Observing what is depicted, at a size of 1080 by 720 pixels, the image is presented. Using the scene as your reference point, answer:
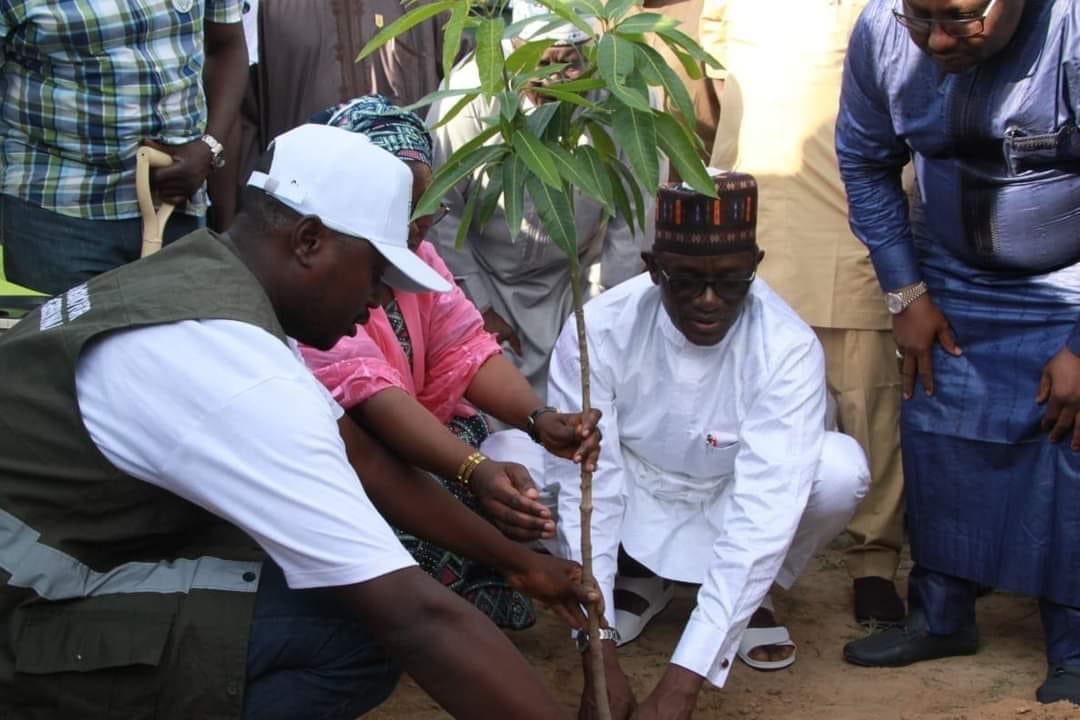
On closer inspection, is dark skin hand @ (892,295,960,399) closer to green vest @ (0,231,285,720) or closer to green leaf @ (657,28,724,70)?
green leaf @ (657,28,724,70)

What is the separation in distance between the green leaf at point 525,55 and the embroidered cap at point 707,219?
1.07 meters

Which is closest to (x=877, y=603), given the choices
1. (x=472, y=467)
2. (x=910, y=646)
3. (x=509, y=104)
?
(x=910, y=646)

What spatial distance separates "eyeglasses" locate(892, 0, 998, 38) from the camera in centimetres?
304

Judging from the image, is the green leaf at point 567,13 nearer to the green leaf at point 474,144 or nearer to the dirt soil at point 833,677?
the green leaf at point 474,144

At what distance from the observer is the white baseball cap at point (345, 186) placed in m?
2.29

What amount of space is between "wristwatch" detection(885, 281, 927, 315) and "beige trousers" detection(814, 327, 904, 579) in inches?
17.9

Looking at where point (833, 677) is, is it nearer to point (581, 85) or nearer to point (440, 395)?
point (440, 395)

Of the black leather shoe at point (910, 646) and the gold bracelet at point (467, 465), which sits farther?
the black leather shoe at point (910, 646)

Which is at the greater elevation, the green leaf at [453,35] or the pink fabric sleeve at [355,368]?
the green leaf at [453,35]

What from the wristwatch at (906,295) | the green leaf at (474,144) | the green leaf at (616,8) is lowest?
the wristwatch at (906,295)

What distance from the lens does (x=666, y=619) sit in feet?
13.1

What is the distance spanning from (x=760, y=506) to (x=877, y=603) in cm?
86

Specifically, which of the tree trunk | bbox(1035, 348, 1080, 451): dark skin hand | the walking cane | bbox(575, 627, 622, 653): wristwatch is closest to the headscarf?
the walking cane

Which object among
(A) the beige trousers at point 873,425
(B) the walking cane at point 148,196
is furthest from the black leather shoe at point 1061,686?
(B) the walking cane at point 148,196
